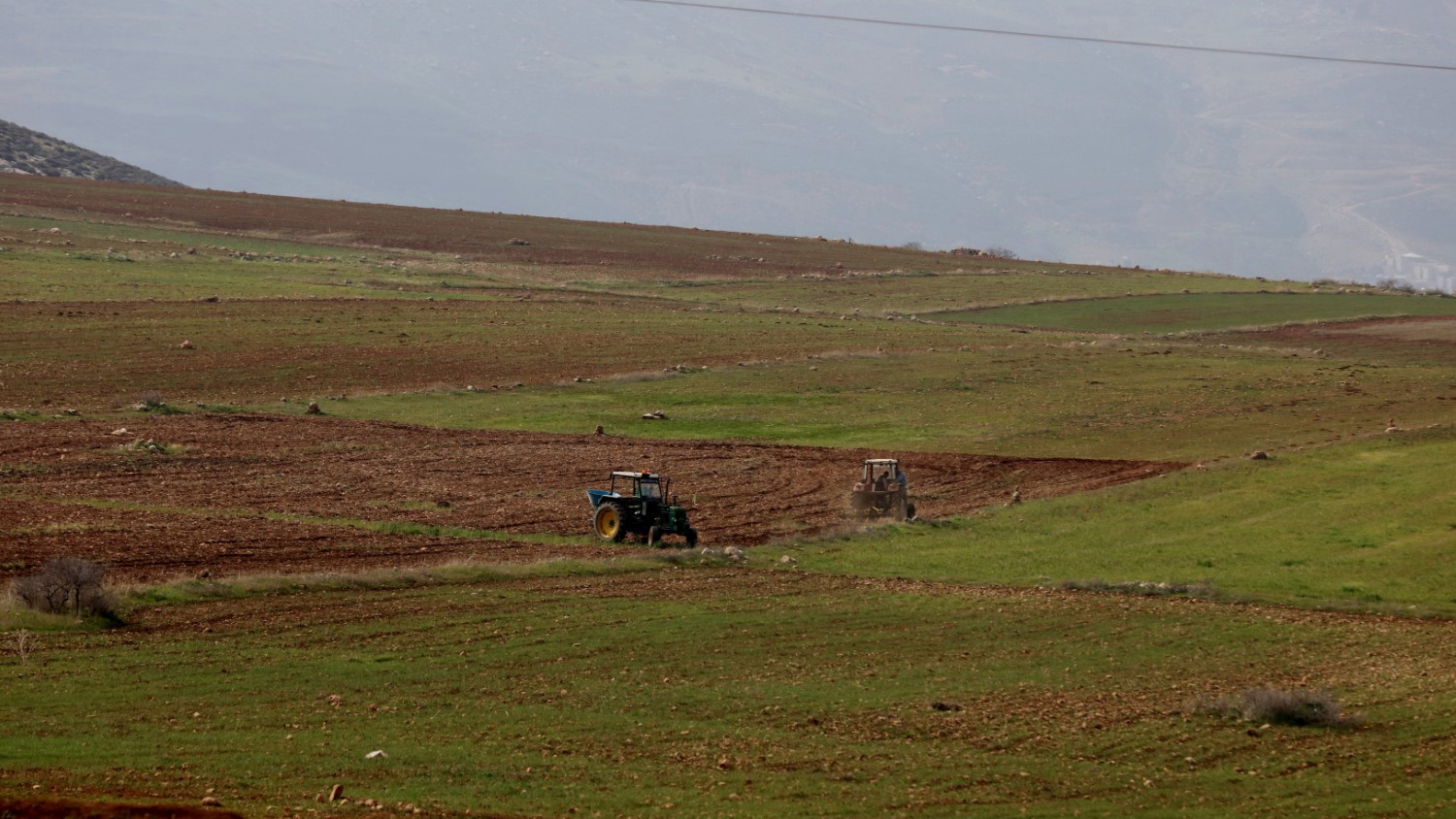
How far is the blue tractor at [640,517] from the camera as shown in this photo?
33781mm

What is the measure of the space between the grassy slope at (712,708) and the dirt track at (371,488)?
492 cm

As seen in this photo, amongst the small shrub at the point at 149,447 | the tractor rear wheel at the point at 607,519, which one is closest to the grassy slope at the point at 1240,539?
the tractor rear wheel at the point at 607,519

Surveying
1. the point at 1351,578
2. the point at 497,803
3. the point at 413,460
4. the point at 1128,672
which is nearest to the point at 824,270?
the point at 413,460

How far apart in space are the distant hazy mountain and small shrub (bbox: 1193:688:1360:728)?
136m

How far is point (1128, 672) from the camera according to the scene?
23.2 meters

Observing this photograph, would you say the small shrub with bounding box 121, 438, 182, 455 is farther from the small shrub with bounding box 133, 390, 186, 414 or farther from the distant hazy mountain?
the distant hazy mountain

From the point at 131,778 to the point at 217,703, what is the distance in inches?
118

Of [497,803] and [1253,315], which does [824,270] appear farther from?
[497,803]

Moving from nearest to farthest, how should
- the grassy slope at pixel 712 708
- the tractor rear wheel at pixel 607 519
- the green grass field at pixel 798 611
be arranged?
the grassy slope at pixel 712 708
the green grass field at pixel 798 611
the tractor rear wheel at pixel 607 519

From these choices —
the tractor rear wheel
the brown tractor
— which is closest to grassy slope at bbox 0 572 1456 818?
the tractor rear wheel

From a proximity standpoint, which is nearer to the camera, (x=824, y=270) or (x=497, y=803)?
(x=497, y=803)

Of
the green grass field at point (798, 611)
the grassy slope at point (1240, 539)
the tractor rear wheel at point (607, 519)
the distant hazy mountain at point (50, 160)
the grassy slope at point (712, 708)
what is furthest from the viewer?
the distant hazy mountain at point (50, 160)

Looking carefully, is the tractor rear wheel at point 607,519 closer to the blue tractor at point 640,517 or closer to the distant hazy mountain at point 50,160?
the blue tractor at point 640,517

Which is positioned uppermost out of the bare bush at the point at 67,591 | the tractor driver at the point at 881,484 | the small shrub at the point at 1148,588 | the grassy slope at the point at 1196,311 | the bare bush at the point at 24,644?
the grassy slope at the point at 1196,311
